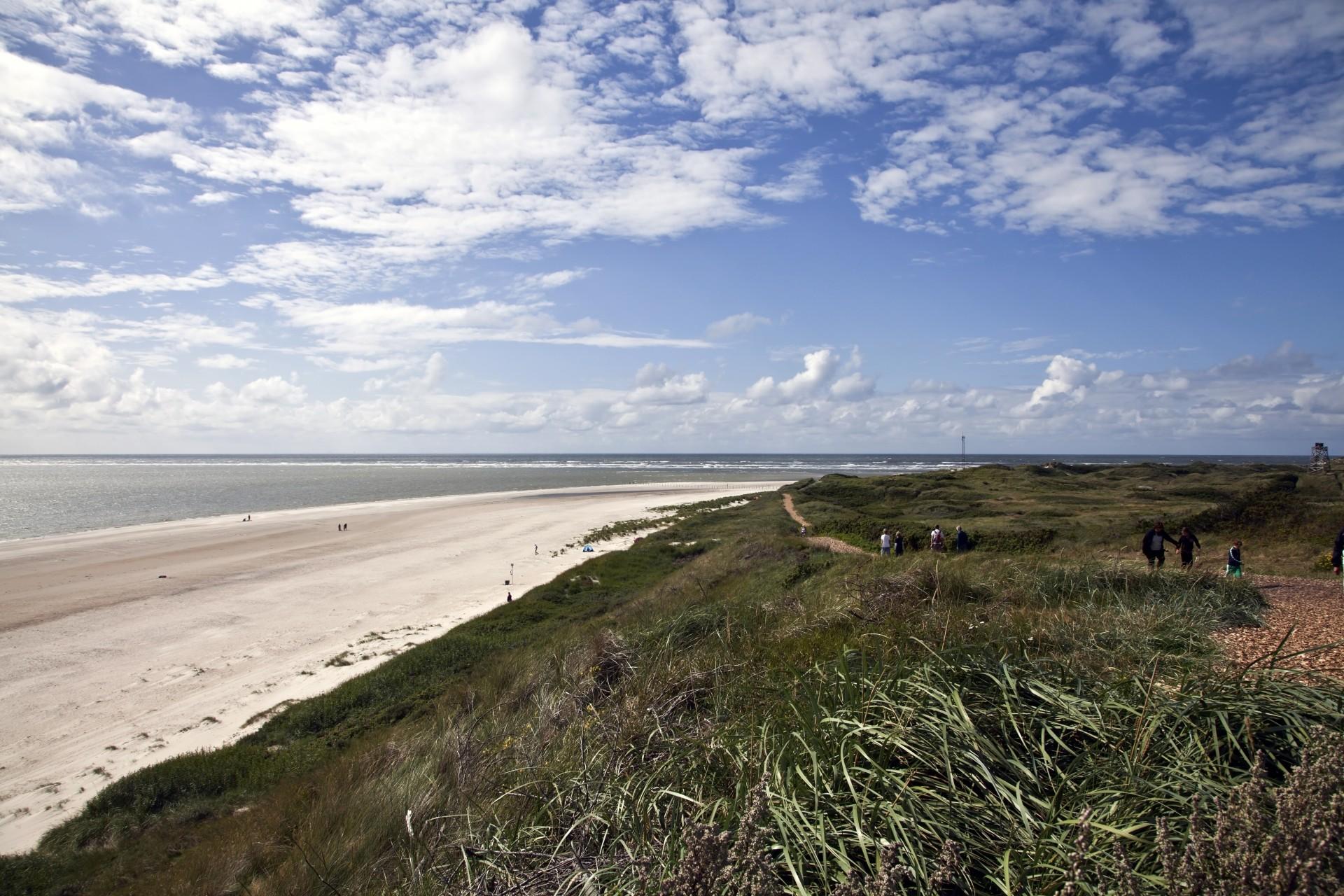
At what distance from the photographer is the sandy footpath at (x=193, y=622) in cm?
1308

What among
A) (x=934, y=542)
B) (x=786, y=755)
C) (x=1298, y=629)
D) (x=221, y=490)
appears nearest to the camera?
(x=786, y=755)

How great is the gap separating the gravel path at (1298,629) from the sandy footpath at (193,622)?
49.0 ft

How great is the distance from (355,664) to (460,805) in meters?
14.4

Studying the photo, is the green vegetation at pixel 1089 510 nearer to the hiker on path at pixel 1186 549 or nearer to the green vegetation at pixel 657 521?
the hiker on path at pixel 1186 549

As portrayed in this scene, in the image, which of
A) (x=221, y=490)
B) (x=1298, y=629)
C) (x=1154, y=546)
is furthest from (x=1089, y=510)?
(x=221, y=490)

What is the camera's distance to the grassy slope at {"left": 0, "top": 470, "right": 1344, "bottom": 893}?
10.6ft

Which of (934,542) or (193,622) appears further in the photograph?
(193,622)

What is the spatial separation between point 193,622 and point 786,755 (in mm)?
24986

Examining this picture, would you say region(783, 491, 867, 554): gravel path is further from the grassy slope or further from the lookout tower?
the lookout tower

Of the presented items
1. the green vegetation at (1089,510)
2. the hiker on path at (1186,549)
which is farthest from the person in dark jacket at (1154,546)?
the green vegetation at (1089,510)

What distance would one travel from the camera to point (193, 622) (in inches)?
890

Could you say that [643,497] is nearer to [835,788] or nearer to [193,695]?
[193,695]

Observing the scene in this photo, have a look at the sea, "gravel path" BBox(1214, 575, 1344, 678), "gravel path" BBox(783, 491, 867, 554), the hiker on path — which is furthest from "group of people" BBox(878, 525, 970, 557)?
the sea

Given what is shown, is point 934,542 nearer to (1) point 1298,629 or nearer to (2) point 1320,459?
(1) point 1298,629
